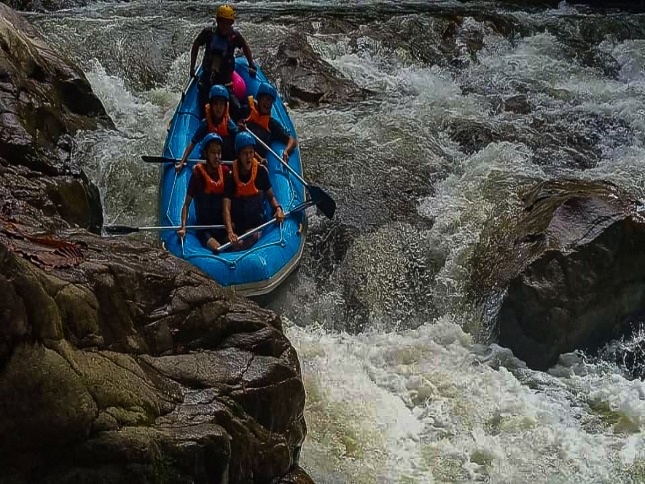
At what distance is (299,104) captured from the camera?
27.9 feet

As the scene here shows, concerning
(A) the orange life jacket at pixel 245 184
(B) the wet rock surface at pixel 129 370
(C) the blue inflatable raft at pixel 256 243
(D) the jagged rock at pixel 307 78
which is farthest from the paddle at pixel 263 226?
(D) the jagged rock at pixel 307 78

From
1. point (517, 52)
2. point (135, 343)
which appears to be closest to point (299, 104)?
point (517, 52)

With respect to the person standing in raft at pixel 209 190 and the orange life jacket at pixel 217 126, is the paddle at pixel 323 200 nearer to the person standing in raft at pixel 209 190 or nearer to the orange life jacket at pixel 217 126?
the person standing in raft at pixel 209 190

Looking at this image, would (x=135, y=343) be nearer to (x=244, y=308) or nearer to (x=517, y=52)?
(x=244, y=308)

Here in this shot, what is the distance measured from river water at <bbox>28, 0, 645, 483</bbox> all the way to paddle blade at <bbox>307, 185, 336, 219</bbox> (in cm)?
30

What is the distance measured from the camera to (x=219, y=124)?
6309mm

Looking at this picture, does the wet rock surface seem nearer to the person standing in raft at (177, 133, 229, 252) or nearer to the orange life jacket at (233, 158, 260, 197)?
the person standing in raft at (177, 133, 229, 252)

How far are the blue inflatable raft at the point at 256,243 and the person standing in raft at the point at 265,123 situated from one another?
0.07m

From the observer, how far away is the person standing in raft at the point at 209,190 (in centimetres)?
553

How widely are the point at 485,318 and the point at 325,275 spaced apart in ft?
4.21

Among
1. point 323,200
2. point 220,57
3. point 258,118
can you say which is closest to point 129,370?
point 323,200

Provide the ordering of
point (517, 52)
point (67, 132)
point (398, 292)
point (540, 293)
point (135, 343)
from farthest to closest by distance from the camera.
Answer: point (517, 52) < point (67, 132) < point (398, 292) < point (540, 293) < point (135, 343)

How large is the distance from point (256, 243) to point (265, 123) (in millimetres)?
1544

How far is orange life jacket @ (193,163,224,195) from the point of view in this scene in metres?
5.58
